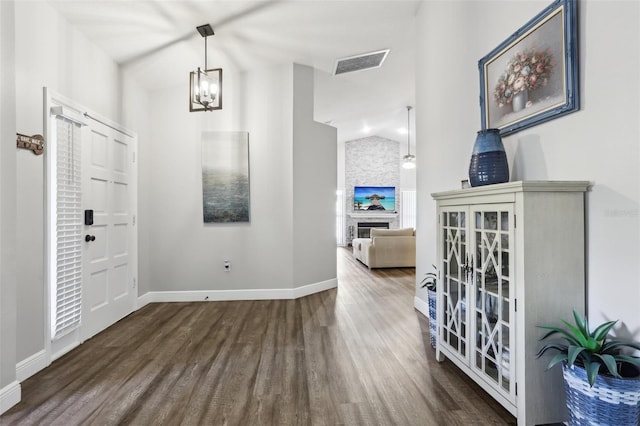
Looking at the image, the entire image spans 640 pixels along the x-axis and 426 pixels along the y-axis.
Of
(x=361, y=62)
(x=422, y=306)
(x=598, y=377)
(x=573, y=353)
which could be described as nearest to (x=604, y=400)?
(x=598, y=377)

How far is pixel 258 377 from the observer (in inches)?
84.0

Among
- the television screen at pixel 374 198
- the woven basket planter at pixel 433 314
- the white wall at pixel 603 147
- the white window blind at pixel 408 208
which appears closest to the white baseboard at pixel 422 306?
the woven basket planter at pixel 433 314

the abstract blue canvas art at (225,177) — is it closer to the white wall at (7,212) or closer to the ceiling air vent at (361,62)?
the ceiling air vent at (361,62)

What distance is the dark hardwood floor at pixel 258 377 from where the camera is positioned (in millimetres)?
1734

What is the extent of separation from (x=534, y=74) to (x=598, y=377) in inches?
63.1

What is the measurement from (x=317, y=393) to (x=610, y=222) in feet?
5.73

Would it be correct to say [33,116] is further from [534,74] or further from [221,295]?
[534,74]

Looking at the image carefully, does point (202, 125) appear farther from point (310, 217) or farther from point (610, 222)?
point (610, 222)

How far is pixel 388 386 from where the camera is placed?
201 cm

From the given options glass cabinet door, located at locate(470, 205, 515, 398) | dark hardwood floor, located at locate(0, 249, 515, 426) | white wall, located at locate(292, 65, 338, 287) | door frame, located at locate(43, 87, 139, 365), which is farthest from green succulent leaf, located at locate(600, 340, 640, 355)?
door frame, located at locate(43, 87, 139, 365)

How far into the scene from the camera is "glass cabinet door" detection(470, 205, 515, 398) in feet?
5.30

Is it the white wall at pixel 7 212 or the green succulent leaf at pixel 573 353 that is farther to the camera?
the white wall at pixel 7 212

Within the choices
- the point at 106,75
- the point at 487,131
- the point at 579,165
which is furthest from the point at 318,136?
the point at 579,165

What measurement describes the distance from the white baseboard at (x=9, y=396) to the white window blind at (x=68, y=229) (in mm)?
628
